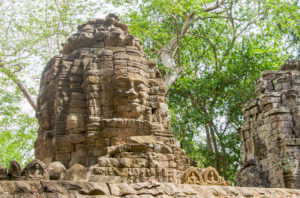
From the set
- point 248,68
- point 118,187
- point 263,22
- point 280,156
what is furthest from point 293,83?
point 118,187

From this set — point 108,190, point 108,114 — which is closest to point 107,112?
point 108,114

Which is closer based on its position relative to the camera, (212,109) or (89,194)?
(89,194)

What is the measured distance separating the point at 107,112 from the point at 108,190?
4241 mm

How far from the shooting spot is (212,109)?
2177 centimetres

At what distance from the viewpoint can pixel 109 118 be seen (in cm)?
970

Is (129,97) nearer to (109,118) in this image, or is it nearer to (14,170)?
(109,118)

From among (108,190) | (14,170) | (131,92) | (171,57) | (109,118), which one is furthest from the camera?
(171,57)

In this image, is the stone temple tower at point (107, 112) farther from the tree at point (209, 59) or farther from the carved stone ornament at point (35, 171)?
the tree at point (209, 59)

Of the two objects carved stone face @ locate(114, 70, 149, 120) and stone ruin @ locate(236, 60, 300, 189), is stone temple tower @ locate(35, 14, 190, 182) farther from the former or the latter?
stone ruin @ locate(236, 60, 300, 189)

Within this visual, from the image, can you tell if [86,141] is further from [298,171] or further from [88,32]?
[298,171]

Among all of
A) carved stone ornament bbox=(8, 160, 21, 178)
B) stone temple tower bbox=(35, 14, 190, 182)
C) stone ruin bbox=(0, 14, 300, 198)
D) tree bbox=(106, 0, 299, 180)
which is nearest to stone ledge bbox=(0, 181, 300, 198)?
stone ruin bbox=(0, 14, 300, 198)

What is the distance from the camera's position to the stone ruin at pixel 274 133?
14508 mm

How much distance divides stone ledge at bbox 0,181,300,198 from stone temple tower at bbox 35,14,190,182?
2.15m

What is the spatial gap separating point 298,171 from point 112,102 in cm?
788
